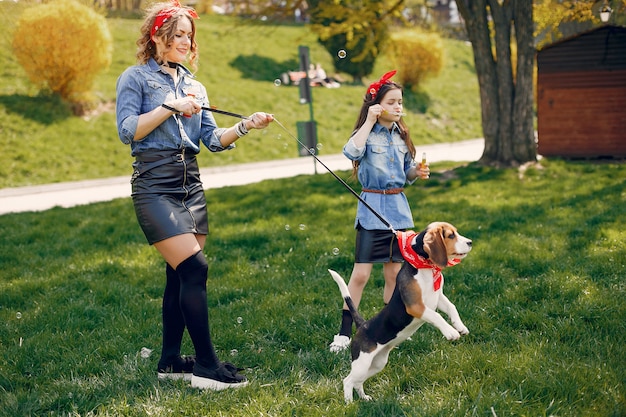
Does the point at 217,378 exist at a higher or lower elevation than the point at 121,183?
higher

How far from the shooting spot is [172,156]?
12.6 feet

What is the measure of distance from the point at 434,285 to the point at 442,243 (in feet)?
0.78

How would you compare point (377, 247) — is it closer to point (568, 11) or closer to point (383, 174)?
point (383, 174)

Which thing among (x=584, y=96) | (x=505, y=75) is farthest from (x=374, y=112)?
(x=584, y=96)

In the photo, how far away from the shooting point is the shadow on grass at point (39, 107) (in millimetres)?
18125

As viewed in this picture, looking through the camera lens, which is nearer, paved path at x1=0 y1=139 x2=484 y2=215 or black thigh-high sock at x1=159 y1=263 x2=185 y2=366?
black thigh-high sock at x1=159 y1=263 x2=185 y2=366

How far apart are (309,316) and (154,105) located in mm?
2082

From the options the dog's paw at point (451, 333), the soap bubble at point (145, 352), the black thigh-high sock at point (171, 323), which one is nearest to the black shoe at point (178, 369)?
the black thigh-high sock at point (171, 323)

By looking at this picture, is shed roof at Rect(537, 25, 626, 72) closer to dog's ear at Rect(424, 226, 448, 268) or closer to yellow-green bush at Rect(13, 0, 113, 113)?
yellow-green bush at Rect(13, 0, 113, 113)

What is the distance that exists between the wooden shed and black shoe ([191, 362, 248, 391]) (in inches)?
487

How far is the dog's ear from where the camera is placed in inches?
133

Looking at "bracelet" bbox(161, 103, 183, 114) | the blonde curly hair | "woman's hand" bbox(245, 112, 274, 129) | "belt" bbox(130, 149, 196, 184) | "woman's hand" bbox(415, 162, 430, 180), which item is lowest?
"woman's hand" bbox(415, 162, 430, 180)

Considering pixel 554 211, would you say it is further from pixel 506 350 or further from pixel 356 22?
pixel 356 22

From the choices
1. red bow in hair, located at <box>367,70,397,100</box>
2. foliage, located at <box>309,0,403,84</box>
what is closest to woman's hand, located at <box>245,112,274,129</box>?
red bow in hair, located at <box>367,70,397,100</box>
